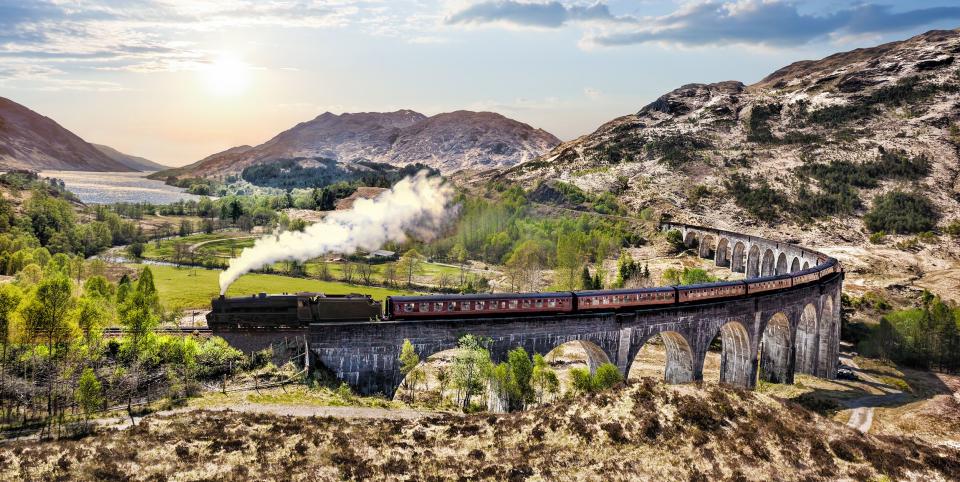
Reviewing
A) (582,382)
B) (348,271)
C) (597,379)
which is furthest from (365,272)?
(597,379)

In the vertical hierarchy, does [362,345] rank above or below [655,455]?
above

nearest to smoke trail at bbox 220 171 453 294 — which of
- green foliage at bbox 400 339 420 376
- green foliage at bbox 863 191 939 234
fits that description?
green foliage at bbox 400 339 420 376

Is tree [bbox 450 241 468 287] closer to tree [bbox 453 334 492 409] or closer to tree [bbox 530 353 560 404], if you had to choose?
tree [bbox 530 353 560 404]

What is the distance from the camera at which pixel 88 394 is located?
2838 cm

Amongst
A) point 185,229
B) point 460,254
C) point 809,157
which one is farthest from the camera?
point 809,157

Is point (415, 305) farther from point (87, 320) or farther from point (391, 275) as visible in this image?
point (391, 275)

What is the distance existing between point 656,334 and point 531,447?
669 inches

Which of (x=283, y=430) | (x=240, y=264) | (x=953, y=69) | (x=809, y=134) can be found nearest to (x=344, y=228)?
(x=240, y=264)

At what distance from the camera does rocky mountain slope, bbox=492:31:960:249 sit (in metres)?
135

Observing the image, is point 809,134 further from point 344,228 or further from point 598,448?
point 598,448

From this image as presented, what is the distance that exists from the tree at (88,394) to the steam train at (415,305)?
876 centimetres

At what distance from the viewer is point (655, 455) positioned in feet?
88.5

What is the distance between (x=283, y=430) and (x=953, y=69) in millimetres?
206606

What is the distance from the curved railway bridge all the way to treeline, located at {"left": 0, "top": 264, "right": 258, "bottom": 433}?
3.57 m
